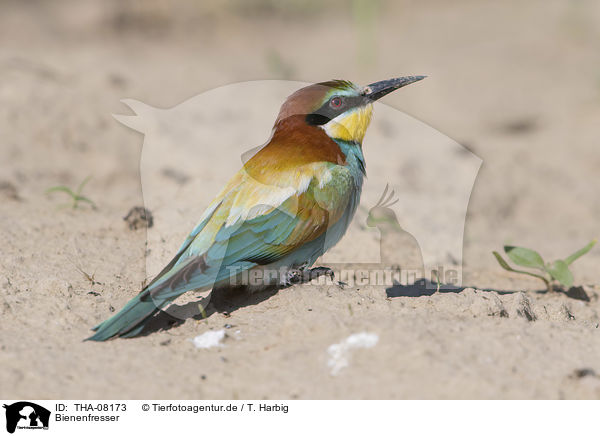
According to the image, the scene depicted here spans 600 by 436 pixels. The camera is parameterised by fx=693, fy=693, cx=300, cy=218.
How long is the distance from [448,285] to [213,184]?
1.48m

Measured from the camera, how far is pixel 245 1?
356 inches

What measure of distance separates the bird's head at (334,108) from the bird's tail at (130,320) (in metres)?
1.14

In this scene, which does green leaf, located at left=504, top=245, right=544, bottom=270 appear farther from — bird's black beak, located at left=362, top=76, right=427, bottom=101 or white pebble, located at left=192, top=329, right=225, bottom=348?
white pebble, located at left=192, top=329, right=225, bottom=348

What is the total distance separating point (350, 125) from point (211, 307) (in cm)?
112

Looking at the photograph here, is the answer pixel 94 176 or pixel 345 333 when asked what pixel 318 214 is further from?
pixel 94 176

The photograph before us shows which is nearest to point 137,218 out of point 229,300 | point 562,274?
point 229,300

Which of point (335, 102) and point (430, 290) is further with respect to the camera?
point (335, 102)

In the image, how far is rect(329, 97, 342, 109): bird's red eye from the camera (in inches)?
129

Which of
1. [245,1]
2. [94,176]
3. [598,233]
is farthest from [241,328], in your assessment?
[245,1]

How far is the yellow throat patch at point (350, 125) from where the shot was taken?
3271 mm

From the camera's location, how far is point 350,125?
332 cm

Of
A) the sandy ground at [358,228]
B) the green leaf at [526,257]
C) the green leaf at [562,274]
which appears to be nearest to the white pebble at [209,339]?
the sandy ground at [358,228]
